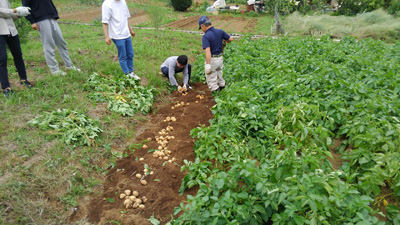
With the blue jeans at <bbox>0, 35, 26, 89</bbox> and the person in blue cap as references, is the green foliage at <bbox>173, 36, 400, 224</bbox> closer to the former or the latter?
the person in blue cap

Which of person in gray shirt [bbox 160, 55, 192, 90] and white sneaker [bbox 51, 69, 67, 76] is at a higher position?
white sneaker [bbox 51, 69, 67, 76]

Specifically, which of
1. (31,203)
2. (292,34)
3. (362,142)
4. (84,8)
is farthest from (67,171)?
(84,8)

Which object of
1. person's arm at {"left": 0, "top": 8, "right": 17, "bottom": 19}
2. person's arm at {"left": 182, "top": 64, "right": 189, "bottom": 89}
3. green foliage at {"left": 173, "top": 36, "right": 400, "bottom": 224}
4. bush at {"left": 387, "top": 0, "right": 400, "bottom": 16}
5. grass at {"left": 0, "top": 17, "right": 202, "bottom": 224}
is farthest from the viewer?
bush at {"left": 387, "top": 0, "right": 400, "bottom": 16}

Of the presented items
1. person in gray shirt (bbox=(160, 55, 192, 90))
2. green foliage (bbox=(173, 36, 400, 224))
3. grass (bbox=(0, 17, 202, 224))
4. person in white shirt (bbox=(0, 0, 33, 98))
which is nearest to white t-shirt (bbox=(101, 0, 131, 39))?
grass (bbox=(0, 17, 202, 224))

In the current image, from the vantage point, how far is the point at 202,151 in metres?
3.01

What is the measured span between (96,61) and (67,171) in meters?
3.47

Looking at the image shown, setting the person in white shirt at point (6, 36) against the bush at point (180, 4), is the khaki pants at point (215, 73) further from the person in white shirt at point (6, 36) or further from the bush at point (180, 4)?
the bush at point (180, 4)

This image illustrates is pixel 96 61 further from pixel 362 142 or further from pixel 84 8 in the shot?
pixel 84 8

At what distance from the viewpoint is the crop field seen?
80.7 inches

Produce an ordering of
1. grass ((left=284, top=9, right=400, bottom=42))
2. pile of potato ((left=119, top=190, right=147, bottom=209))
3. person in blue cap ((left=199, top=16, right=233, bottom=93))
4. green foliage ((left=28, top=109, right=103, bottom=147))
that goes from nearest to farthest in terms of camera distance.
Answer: pile of potato ((left=119, top=190, right=147, bottom=209))
green foliage ((left=28, top=109, right=103, bottom=147))
person in blue cap ((left=199, top=16, right=233, bottom=93))
grass ((left=284, top=9, right=400, bottom=42))

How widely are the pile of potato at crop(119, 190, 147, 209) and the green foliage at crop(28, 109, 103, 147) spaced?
0.96 meters

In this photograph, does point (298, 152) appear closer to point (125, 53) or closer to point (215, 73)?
point (215, 73)

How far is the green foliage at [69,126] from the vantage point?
3293mm

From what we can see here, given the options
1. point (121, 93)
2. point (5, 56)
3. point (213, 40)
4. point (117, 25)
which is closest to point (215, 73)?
point (213, 40)
